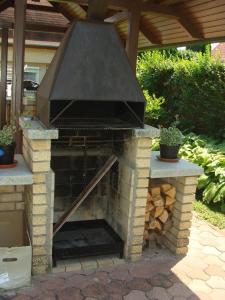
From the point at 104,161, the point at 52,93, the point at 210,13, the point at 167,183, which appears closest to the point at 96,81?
the point at 52,93

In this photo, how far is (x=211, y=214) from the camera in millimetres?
5488

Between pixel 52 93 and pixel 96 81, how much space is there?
46 cm

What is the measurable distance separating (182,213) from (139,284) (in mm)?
976

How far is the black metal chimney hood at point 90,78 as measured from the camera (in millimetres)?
3385

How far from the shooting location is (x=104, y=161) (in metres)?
4.45

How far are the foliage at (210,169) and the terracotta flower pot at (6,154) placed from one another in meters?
3.47

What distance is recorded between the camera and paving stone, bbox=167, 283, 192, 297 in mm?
3424

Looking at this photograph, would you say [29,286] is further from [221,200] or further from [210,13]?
[210,13]

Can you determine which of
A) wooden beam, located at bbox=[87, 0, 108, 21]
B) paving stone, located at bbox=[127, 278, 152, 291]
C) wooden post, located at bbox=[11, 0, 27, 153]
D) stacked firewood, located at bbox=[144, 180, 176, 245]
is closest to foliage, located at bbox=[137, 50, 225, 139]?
stacked firewood, located at bbox=[144, 180, 176, 245]

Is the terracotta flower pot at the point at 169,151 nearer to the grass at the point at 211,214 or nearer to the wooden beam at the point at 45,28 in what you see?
the grass at the point at 211,214

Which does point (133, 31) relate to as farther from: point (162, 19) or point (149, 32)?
point (149, 32)

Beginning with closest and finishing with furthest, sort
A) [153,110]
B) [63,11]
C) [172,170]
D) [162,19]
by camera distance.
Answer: [172,170], [162,19], [63,11], [153,110]

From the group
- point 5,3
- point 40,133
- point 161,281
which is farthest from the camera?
point 5,3

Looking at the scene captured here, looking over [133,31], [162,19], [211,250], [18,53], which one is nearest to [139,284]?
[211,250]
